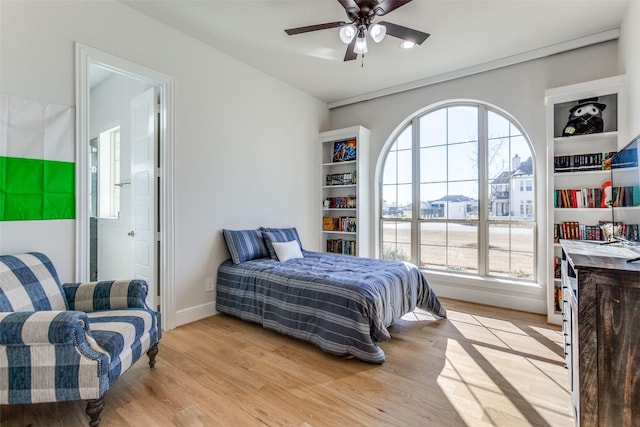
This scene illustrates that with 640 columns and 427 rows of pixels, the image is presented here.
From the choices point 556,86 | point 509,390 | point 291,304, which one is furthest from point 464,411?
point 556,86

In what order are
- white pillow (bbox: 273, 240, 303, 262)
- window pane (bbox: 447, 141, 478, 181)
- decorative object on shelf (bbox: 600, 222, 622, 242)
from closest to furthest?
decorative object on shelf (bbox: 600, 222, 622, 242) → white pillow (bbox: 273, 240, 303, 262) → window pane (bbox: 447, 141, 478, 181)

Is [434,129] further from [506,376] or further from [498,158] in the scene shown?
[506,376]

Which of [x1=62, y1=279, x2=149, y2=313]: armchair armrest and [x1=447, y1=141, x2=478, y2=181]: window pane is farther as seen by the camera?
[x1=447, y1=141, x2=478, y2=181]: window pane

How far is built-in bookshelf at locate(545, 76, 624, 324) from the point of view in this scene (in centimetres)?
292

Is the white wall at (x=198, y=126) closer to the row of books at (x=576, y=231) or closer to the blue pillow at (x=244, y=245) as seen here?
the blue pillow at (x=244, y=245)

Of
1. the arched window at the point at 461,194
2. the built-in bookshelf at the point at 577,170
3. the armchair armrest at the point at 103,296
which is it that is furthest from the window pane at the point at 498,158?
the armchair armrest at the point at 103,296

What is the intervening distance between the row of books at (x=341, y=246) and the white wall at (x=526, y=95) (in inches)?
45.9

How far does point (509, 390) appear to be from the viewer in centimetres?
193

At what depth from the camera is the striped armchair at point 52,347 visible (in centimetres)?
146

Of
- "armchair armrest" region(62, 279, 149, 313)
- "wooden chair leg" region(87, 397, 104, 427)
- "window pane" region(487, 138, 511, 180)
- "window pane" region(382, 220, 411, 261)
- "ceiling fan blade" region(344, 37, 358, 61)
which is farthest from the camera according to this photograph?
"window pane" region(382, 220, 411, 261)

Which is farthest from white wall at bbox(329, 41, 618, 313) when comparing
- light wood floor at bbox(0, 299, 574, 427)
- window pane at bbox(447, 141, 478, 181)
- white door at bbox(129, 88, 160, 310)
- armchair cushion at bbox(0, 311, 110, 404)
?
armchair cushion at bbox(0, 311, 110, 404)

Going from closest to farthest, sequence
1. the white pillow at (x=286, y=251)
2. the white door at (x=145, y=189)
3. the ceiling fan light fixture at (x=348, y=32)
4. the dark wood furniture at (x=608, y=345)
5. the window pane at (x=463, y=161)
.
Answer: the dark wood furniture at (x=608, y=345)
the ceiling fan light fixture at (x=348, y=32)
the white door at (x=145, y=189)
the white pillow at (x=286, y=251)
the window pane at (x=463, y=161)

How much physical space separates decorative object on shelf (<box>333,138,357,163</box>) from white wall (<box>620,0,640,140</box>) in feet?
9.20

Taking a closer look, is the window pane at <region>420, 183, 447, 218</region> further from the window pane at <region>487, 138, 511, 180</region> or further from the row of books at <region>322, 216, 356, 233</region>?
the row of books at <region>322, 216, 356, 233</region>
